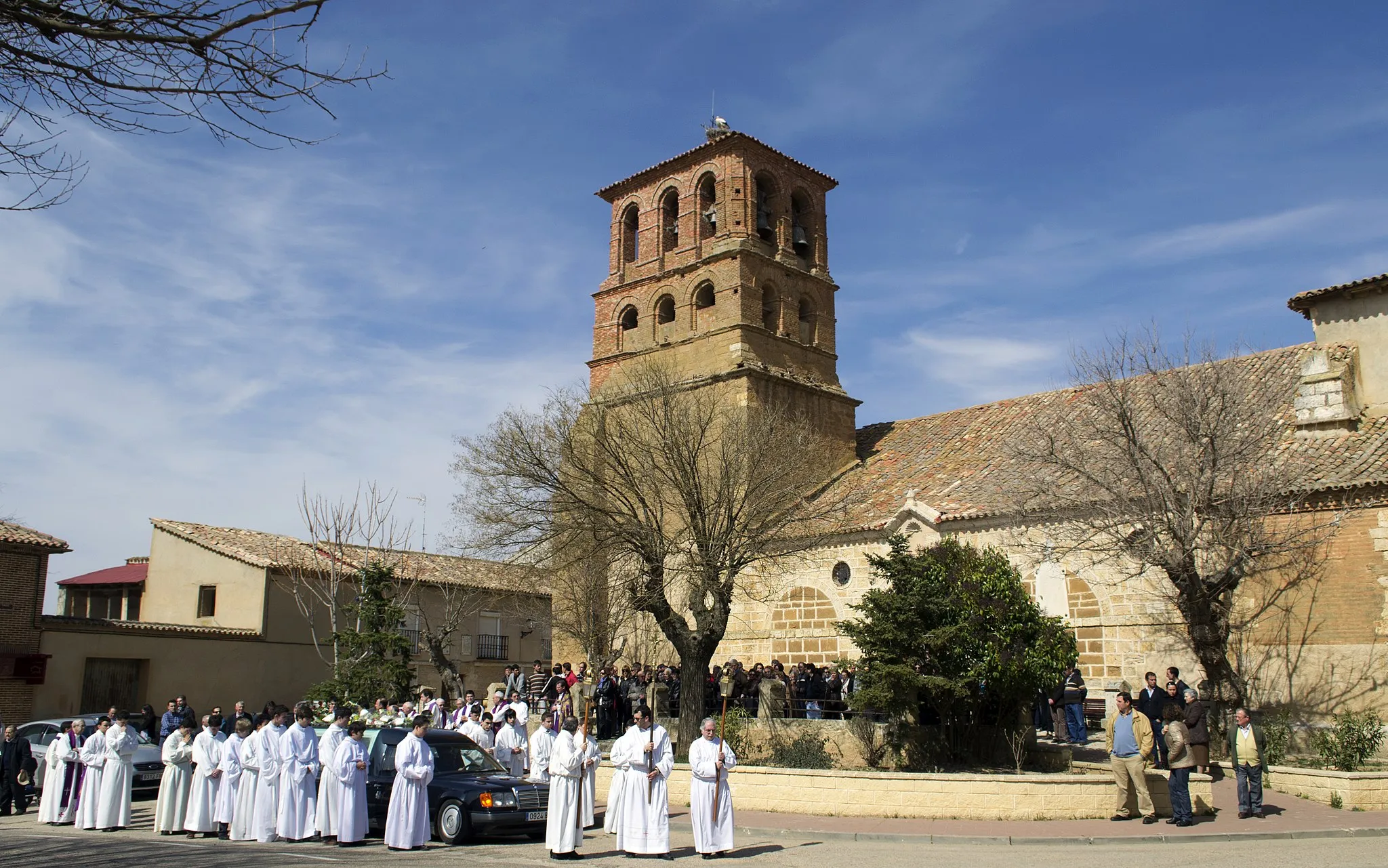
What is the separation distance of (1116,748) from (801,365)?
1677 centimetres

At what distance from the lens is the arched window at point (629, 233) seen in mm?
30234

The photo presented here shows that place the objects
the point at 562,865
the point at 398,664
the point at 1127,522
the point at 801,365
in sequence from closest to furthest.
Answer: the point at 562,865, the point at 1127,522, the point at 398,664, the point at 801,365

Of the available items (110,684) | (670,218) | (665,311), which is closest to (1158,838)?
(665,311)

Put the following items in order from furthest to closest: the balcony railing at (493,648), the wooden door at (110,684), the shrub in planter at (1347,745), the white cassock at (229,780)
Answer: the balcony railing at (493,648) < the wooden door at (110,684) < the shrub in planter at (1347,745) < the white cassock at (229,780)

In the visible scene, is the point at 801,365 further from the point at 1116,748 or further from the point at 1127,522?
the point at 1116,748

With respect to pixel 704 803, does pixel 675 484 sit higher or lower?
higher

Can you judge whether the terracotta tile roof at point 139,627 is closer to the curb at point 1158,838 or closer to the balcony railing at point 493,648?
the balcony railing at point 493,648

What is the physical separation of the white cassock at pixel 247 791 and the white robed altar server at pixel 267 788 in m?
A: 0.04

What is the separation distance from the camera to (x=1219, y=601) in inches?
645

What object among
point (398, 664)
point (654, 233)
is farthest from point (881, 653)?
point (654, 233)

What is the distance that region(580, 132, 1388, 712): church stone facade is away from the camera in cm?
1750

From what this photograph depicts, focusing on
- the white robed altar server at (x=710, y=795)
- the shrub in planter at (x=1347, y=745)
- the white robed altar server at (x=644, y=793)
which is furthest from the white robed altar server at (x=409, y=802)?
the shrub in planter at (x=1347, y=745)

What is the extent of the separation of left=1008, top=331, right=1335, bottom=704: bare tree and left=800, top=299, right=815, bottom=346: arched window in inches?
408

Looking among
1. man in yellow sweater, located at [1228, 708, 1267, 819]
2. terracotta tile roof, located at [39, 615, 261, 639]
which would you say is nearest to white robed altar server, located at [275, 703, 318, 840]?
man in yellow sweater, located at [1228, 708, 1267, 819]
